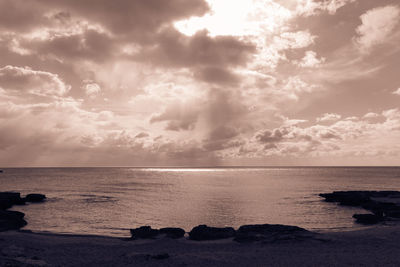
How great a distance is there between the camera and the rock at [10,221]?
31.4 meters

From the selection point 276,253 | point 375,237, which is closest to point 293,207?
point 375,237

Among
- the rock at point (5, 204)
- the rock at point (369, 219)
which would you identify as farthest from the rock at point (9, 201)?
the rock at point (369, 219)

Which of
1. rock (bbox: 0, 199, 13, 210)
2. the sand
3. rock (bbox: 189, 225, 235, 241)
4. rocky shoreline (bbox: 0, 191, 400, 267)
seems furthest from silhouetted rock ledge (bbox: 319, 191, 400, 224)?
rock (bbox: 0, 199, 13, 210)

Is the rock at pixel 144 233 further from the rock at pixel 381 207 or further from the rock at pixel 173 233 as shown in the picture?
the rock at pixel 381 207

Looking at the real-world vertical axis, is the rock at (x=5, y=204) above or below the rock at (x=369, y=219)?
below

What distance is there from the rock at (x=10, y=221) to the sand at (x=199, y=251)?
3700 mm

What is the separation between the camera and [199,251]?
22906 mm

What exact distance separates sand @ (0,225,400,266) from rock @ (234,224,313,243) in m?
0.86

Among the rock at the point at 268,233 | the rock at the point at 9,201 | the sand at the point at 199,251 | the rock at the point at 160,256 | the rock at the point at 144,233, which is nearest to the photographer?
the sand at the point at 199,251

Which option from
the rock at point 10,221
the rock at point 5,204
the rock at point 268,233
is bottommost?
the rock at point 5,204

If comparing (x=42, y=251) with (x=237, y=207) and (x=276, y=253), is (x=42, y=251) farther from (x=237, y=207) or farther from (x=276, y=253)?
(x=237, y=207)

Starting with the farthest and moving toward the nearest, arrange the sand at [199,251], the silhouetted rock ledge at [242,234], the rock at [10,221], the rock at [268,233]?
the rock at [10,221] → the silhouetted rock ledge at [242,234] → the rock at [268,233] → the sand at [199,251]

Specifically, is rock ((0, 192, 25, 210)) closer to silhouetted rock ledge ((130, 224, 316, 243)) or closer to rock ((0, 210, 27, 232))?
rock ((0, 210, 27, 232))

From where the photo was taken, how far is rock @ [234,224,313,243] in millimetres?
25656
